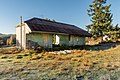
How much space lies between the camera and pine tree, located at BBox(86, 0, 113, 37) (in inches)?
1201

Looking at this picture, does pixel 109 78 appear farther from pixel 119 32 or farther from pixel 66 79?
pixel 119 32

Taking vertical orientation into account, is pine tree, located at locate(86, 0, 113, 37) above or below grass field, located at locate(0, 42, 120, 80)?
above

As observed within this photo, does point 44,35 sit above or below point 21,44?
above

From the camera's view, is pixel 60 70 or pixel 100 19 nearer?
pixel 60 70

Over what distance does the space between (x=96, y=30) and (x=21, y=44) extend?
1868cm

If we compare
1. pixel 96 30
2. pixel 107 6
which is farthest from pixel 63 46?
pixel 107 6

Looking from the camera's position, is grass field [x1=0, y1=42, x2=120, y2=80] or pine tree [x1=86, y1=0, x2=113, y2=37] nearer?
grass field [x1=0, y1=42, x2=120, y2=80]

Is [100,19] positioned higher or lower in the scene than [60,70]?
higher

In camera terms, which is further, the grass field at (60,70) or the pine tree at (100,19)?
the pine tree at (100,19)

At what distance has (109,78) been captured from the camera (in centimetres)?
604

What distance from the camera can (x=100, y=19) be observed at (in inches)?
1241

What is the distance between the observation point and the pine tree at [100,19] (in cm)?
3052

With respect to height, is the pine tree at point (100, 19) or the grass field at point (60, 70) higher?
the pine tree at point (100, 19)

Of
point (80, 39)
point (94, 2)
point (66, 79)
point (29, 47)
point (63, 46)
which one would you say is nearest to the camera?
point (66, 79)
